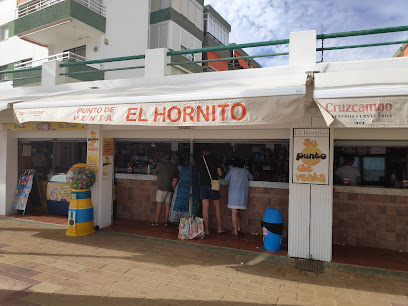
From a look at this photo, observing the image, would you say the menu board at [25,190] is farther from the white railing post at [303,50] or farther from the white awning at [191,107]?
the white railing post at [303,50]

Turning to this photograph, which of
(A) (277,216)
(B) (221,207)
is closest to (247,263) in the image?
(A) (277,216)

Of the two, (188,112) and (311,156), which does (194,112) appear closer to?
(188,112)

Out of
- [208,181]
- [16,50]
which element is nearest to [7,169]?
[208,181]

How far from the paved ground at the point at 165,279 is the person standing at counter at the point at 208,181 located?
96 centimetres

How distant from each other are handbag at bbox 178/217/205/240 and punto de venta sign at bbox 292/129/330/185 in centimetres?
226

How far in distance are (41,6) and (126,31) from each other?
4615 mm

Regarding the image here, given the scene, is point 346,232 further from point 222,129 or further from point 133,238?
point 133,238

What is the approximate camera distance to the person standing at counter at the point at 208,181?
6359mm

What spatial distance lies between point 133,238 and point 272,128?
12.2 ft

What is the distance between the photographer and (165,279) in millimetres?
4312

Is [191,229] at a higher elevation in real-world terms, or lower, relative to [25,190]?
lower

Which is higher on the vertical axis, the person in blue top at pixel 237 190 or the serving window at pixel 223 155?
the serving window at pixel 223 155

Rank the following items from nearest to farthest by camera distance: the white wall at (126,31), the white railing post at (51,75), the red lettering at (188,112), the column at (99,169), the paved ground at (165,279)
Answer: the paved ground at (165,279)
the red lettering at (188,112)
the column at (99,169)
the white railing post at (51,75)
the white wall at (126,31)

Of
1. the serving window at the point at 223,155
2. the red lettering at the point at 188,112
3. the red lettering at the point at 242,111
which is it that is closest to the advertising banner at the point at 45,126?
the serving window at the point at 223,155
